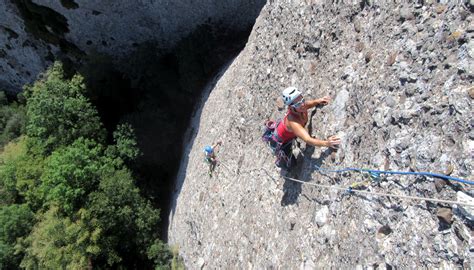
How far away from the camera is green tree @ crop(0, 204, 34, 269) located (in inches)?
912

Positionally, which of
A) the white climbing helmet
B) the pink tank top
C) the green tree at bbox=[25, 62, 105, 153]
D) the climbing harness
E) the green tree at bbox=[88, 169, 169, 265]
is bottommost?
the green tree at bbox=[88, 169, 169, 265]

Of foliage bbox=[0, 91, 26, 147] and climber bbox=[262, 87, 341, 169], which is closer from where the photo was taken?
climber bbox=[262, 87, 341, 169]

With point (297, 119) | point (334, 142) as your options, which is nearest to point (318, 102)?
point (297, 119)

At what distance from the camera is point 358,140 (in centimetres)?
807

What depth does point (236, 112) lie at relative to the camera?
619 inches

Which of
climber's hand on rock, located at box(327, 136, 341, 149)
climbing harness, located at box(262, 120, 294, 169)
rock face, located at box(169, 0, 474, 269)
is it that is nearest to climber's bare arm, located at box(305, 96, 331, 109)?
rock face, located at box(169, 0, 474, 269)

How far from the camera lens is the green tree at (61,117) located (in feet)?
75.7

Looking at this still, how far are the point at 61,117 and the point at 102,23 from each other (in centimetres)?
655

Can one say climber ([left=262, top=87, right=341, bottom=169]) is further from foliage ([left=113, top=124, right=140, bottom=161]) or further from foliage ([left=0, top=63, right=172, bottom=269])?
foliage ([left=113, top=124, right=140, bottom=161])

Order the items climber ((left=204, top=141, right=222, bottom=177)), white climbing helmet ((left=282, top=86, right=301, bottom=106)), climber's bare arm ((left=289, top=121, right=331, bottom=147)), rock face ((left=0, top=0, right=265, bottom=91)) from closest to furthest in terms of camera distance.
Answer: climber's bare arm ((left=289, top=121, right=331, bottom=147)) < white climbing helmet ((left=282, top=86, right=301, bottom=106)) < climber ((left=204, top=141, right=222, bottom=177)) < rock face ((left=0, top=0, right=265, bottom=91))

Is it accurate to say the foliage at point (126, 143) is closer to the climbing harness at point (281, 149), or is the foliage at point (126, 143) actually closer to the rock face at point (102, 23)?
the rock face at point (102, 23)

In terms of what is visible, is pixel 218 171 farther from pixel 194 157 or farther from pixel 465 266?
pixel 465 266

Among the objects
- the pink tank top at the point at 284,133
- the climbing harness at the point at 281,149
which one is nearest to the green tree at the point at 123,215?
the climbing harness at the point at 281,149

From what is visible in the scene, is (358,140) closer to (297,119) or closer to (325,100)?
(297,119)
